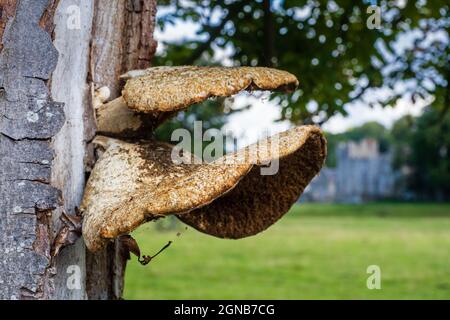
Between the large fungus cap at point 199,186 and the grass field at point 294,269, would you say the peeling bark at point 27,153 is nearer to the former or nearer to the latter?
the large fungus cap at point 199,186

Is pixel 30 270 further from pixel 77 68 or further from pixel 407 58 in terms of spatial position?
pixel 407 58

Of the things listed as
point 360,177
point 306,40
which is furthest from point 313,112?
point 360,177

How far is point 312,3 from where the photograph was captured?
18.9ft

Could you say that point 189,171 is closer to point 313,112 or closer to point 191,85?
point 191,85

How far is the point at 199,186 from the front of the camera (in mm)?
1984

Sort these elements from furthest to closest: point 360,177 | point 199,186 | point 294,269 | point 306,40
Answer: point 360,177, point 294,269, point 306,40, point 199,186

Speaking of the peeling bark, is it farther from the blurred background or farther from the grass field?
the grass field

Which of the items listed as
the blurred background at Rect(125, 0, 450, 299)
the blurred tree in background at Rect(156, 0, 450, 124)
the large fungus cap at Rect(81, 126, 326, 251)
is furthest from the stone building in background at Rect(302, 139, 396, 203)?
the large fungus cap at Rect(81, 126, 326, 251)

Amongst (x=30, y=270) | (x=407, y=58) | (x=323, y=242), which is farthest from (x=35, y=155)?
(x=323, y=242)

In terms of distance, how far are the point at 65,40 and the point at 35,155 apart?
0.43 metres

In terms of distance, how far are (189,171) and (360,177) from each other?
7053 cm

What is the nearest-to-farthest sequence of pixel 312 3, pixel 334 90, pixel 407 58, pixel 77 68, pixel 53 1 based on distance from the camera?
pixel 53 1 < pixel 77 68 < pixel 334 90 < pixel 312 3 < pixel 407 58

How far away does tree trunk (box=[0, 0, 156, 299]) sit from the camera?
2.07 metres

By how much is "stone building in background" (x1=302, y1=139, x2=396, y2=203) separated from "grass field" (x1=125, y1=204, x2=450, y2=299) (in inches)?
1792
